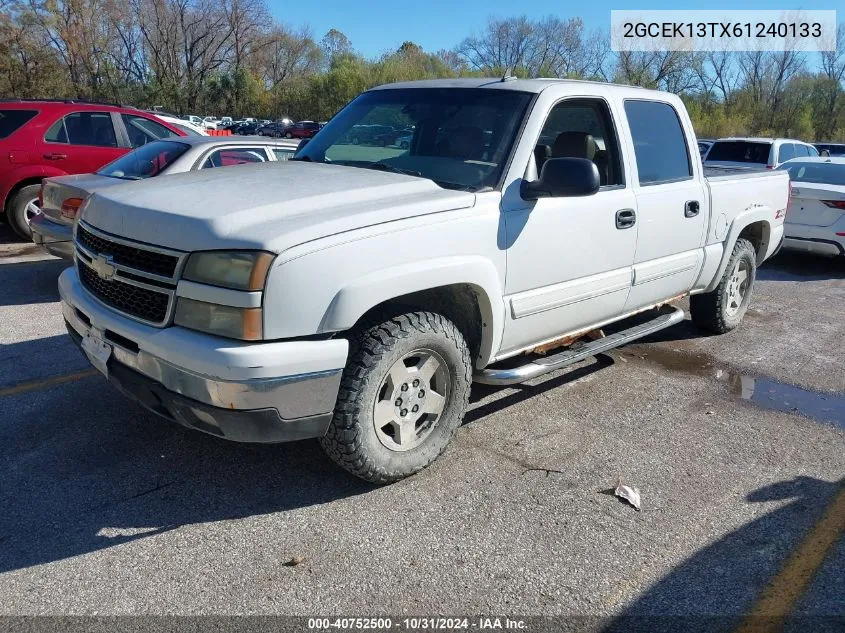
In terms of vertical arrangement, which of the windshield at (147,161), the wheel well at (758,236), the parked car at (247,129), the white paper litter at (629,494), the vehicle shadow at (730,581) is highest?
the parked car at (247,129)

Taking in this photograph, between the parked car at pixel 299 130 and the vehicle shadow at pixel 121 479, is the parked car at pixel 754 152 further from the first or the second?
the parked car at pixel 299 130

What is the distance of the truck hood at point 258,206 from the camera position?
299 centimetres

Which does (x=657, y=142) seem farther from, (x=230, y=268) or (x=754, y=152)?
(x=754, y=152)

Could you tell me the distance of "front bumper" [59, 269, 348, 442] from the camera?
289 centimetres

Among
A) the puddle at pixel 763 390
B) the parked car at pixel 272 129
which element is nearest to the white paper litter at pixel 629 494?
the puddle at pixel 763 390

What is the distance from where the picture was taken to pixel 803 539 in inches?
131

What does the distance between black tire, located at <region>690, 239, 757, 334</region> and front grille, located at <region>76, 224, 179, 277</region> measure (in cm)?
461

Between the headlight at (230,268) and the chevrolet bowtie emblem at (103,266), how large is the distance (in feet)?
1.86

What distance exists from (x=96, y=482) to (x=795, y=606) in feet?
10.3

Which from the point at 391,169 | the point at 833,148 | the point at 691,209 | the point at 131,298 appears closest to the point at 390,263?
the point at 391,169

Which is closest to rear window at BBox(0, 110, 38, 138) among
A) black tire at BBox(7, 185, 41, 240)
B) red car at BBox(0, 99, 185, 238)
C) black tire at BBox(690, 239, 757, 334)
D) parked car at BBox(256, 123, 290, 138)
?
red car at BBox(0, 99, 185, 238)

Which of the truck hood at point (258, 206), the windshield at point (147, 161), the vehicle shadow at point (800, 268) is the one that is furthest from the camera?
the vehicle shadow at point (800, 268)

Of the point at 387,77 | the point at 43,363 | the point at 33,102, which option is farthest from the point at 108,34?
the point at 43,363

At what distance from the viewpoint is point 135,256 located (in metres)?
3.26
